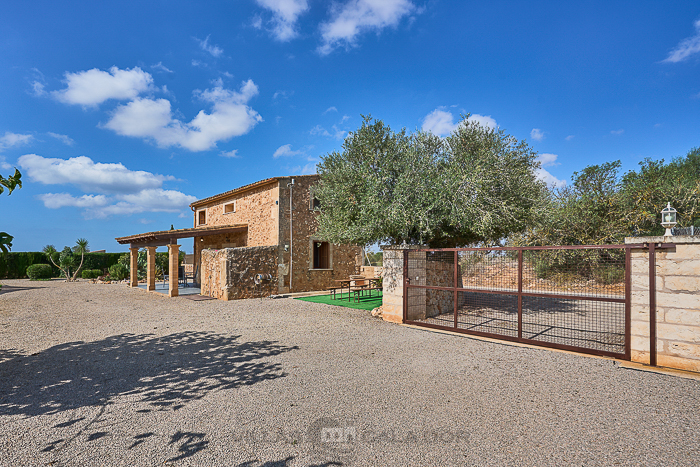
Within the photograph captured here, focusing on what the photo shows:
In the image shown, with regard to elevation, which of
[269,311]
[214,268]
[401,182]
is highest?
[401,182]

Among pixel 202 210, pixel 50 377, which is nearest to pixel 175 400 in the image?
pixel 50 377

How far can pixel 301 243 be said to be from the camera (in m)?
14.9

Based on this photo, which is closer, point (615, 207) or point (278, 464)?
point (278, 464)

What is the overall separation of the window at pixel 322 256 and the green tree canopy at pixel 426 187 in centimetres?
464

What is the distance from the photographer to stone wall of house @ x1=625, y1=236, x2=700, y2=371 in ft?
15.7

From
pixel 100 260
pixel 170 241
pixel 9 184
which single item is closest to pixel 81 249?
pixel 100 260

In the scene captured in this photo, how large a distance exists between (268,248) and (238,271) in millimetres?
1490

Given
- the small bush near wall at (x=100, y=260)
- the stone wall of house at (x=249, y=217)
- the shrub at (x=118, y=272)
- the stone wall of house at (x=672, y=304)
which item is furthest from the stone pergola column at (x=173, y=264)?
the small bush near wall at (x=100, y=260)

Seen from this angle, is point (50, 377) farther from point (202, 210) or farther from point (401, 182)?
point (202, 210)

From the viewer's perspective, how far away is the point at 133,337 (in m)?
7.09

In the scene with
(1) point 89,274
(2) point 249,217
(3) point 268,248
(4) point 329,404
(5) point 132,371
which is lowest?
(1) point 89,274

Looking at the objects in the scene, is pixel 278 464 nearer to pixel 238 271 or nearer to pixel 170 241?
pixel 238 271

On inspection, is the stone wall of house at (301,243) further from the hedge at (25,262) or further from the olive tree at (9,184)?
the hedge at (25,262)

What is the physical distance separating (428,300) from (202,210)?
15.8 meters
